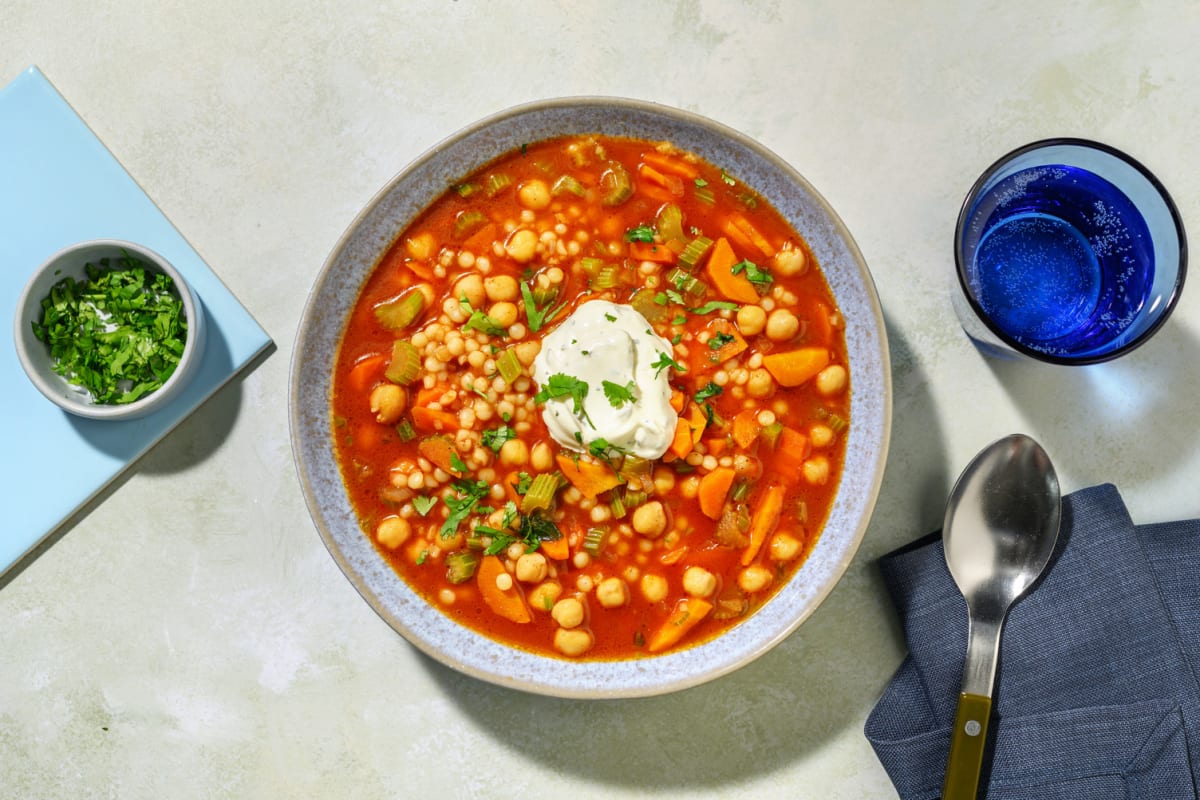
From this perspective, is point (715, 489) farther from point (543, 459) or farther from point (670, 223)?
point (670, 223)

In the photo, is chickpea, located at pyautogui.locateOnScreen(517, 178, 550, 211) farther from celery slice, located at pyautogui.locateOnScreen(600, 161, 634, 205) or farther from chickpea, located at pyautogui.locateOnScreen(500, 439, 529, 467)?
chickpea, located at pyautogui.locateOnScreen(500, 439, 529, 467)

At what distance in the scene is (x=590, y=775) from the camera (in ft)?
10.3

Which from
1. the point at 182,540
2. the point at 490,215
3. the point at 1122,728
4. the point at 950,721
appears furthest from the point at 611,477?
the point at 1122,728

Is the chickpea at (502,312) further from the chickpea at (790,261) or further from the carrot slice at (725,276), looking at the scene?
the chickpea at (790,261)

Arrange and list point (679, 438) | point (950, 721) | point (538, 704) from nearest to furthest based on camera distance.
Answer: point (679, 438)
point (950, 721)
point (538, 704)

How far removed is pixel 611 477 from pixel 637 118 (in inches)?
45.5

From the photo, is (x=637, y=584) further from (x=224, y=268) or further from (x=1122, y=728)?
(x=224, y=268)

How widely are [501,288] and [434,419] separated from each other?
1.56ft

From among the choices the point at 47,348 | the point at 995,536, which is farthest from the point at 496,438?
the point at 995,536

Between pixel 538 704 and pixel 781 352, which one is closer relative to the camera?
pixel 781 352

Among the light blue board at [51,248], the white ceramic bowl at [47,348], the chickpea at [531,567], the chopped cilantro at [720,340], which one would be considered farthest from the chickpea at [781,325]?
the white ceramic bowl at [47,348]

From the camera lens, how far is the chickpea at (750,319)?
2.74 meters

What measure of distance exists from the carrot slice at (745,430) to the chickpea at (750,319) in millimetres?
282

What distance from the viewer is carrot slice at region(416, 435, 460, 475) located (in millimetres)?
2762
